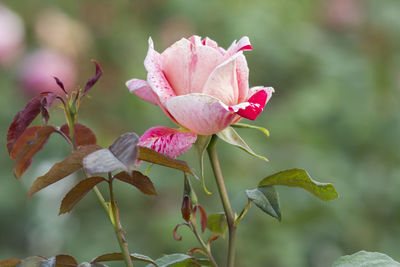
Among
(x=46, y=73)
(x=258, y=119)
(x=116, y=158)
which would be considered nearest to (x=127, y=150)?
(x=116, y=158)

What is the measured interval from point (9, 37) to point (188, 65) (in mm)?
1616

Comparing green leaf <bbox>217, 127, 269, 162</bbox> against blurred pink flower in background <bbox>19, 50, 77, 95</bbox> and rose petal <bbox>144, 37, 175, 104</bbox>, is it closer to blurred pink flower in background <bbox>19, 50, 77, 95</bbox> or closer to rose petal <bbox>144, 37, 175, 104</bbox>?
rose petal <bbox>144, 37, 175, 104</bbox>

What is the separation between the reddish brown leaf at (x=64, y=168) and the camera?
0.33 m

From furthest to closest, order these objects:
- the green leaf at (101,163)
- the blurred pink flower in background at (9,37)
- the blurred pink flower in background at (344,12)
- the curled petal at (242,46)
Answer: the blurred pink flower in background at (344,12) < the blurred pink flower in background at (9,37) < the curled petal at (242,46) < the green leaf at (101,163)

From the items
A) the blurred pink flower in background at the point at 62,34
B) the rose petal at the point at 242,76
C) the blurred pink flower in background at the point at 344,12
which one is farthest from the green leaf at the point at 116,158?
the blurred pink flower in background at the point at 344,12

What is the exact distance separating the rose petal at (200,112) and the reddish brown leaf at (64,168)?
0.06 metres

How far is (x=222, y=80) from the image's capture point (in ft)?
1.24

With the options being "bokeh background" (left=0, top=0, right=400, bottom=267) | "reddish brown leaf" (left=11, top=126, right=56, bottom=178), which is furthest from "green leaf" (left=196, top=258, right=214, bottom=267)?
"bokeh background" (left=0, top=0, right=400, bottom=267)

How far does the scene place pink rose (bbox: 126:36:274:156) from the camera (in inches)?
14.6

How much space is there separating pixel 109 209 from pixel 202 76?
0.10 m

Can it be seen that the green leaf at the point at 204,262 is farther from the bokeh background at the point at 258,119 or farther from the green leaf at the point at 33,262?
the bokeh background at the point at 258,119

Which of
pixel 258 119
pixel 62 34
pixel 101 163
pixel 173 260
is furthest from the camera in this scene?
pixel 62 34

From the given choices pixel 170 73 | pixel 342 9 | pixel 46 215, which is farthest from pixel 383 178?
pixel 170 73

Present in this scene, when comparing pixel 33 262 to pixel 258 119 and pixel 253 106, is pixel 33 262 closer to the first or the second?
pixel 253 106
